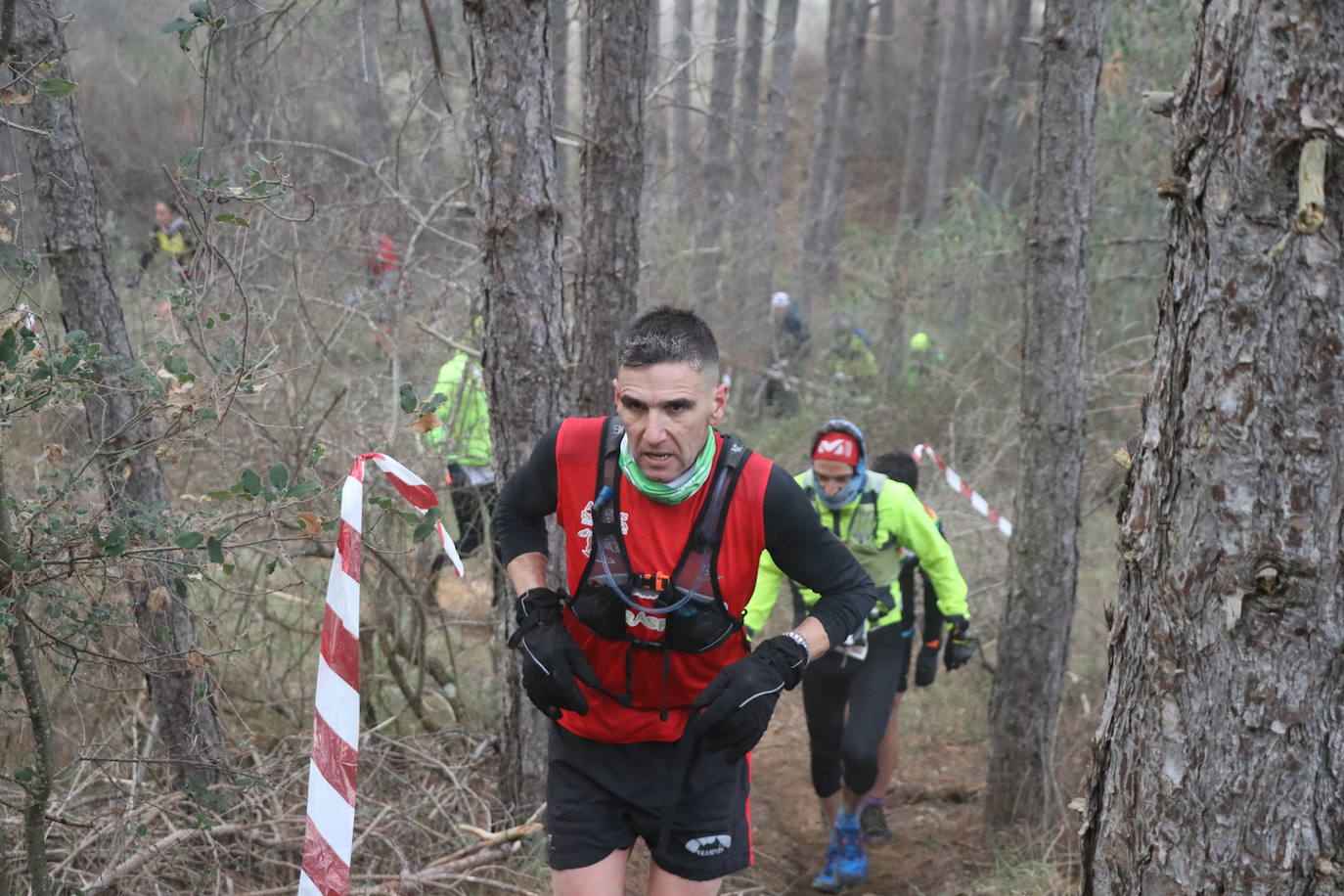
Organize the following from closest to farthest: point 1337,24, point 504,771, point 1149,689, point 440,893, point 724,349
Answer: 1. point 1337,24
2. point 1149,689
3. point 440,893
4. point 504,771
5. point 724,349

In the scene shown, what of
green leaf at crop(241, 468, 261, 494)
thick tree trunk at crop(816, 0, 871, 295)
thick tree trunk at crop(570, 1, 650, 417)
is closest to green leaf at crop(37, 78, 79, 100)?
green leaf at crop(241, 468, 261, 494)

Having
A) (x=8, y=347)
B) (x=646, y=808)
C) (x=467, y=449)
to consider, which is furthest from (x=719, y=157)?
(x=8, y=347)

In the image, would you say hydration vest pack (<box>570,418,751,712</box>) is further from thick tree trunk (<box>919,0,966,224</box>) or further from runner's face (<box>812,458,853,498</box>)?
thick tree trunk (<box>919,0,966,224</box>)

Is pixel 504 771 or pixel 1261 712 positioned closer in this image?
pixel 1261 712

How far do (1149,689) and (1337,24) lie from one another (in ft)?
4.27

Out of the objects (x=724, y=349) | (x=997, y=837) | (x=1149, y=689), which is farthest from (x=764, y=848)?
(x=724, y=349)

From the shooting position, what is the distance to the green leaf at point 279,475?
3.23 meters

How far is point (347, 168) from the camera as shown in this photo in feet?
35.0

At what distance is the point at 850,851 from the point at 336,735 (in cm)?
367

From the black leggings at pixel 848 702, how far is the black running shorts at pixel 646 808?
260cm

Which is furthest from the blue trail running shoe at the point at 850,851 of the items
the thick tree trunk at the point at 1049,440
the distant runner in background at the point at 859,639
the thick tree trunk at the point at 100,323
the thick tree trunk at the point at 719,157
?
the thick tree trunk at the point at 719,157

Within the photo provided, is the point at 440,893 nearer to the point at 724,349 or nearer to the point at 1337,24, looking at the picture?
the point at 1337,24

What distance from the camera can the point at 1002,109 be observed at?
2553 centimetres

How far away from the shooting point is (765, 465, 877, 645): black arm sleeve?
336cm
